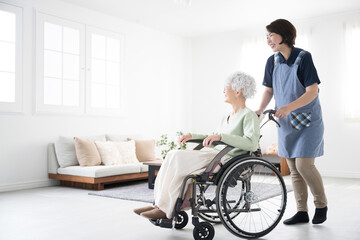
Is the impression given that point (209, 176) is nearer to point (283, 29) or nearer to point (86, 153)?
point (283, 29)

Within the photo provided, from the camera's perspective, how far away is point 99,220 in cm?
303

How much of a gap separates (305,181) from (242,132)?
0.64 m

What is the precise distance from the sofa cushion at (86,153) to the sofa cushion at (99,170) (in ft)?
0.46

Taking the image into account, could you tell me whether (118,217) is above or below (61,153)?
below

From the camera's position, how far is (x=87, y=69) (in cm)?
568

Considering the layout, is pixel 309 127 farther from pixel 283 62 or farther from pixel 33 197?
pixel 33 197

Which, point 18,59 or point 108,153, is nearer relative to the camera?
point 18,59

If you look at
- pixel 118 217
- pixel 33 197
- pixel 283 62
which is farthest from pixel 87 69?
pixel 283 62

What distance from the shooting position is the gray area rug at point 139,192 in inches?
159

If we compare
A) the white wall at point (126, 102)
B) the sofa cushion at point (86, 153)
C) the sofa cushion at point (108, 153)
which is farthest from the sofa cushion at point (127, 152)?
the white wall at point (126, 102)

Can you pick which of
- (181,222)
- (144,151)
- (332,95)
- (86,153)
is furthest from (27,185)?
(332,95)

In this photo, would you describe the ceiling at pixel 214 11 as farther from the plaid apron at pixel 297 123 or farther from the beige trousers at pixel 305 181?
the beige trousers at pixel 305 181

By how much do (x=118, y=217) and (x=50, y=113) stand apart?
2.46 meters

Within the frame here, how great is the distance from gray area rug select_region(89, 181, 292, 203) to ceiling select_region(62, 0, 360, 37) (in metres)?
2.59
